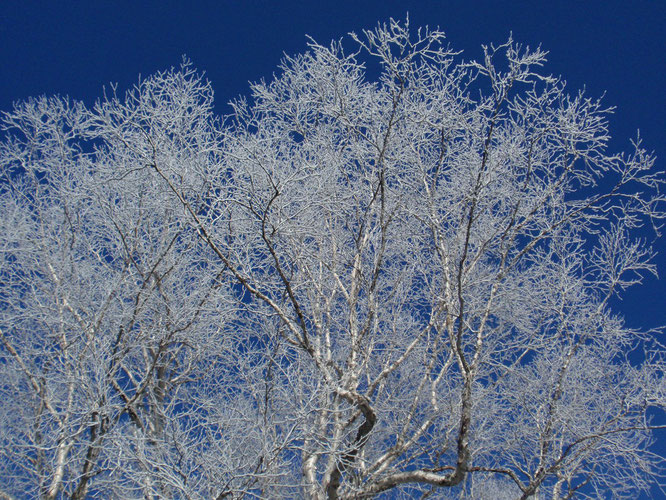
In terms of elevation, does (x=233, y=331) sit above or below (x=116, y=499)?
above

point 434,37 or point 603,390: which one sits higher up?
point 434,37

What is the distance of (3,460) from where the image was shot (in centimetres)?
707

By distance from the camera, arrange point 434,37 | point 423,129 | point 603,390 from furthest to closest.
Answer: point 603,390 < point 423,129 < point 434,37

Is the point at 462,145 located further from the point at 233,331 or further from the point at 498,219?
the point at 233,331

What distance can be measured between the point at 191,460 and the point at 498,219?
14.6 ft

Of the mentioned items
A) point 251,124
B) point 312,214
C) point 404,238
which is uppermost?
point 251,124

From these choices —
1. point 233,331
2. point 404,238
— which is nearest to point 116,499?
point 233,331

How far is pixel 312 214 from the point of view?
5.84 metres

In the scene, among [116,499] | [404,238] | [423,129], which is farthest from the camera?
[404,238]

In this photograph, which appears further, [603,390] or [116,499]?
[603,390]

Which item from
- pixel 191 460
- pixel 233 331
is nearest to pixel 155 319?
pixel 233 331

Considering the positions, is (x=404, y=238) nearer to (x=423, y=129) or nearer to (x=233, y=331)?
(x=423, y=129)

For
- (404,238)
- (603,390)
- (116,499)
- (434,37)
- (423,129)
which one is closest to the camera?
(434,37)

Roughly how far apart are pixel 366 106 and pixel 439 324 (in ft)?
9.15
